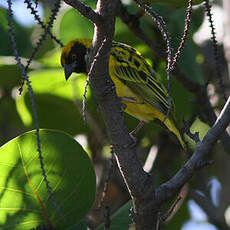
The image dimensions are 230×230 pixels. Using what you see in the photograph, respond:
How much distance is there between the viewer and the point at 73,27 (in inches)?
144

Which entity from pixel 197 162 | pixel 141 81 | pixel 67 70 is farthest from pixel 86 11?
pixel 141 81

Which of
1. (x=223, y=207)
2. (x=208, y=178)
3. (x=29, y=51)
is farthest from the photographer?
(x=208, y=178)

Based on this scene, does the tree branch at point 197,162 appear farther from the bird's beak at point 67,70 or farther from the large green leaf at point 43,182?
the bird's beak at point 67,70

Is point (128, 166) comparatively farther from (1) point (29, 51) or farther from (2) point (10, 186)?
(1) point (29, 51)

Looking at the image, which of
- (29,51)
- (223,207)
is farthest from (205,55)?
(29,51)

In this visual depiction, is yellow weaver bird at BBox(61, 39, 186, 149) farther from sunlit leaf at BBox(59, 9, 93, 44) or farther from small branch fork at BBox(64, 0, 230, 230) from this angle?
small branch fork at BBox(64, 0, 230, 230)

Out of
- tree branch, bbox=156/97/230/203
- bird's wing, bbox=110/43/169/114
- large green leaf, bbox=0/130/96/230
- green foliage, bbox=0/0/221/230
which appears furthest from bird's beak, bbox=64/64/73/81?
tree branch, bbox=156/97/230/203

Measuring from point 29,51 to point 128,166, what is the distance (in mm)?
1665

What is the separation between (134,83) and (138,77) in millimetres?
63

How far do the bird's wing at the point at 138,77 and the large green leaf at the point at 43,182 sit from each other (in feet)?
3.92

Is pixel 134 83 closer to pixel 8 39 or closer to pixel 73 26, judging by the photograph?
pixel 73 26

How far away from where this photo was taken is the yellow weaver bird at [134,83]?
337 centimetres

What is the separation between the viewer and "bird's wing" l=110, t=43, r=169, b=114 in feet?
11.1

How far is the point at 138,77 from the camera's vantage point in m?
3.44
